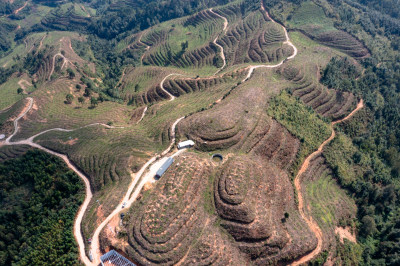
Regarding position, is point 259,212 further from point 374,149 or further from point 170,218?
point 374,149

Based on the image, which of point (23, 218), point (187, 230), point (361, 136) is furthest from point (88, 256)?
point (361, 136)

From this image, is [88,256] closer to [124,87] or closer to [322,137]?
[322,137]

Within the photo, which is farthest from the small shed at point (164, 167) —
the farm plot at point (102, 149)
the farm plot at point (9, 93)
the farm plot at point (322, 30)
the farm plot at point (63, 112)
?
the farm plot at point (322, 30)

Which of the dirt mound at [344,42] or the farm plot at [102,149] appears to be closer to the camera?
the farm plot at [102,149]

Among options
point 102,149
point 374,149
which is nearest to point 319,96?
point 374,149

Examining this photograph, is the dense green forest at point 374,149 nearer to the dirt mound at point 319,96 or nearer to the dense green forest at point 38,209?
the dirt mound at point 319,96

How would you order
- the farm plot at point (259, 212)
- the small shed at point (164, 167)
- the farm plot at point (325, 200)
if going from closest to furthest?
the farm plot at point (259, 212)
the farm plot at point (325, 200)
the small shed at point (164, 167)
